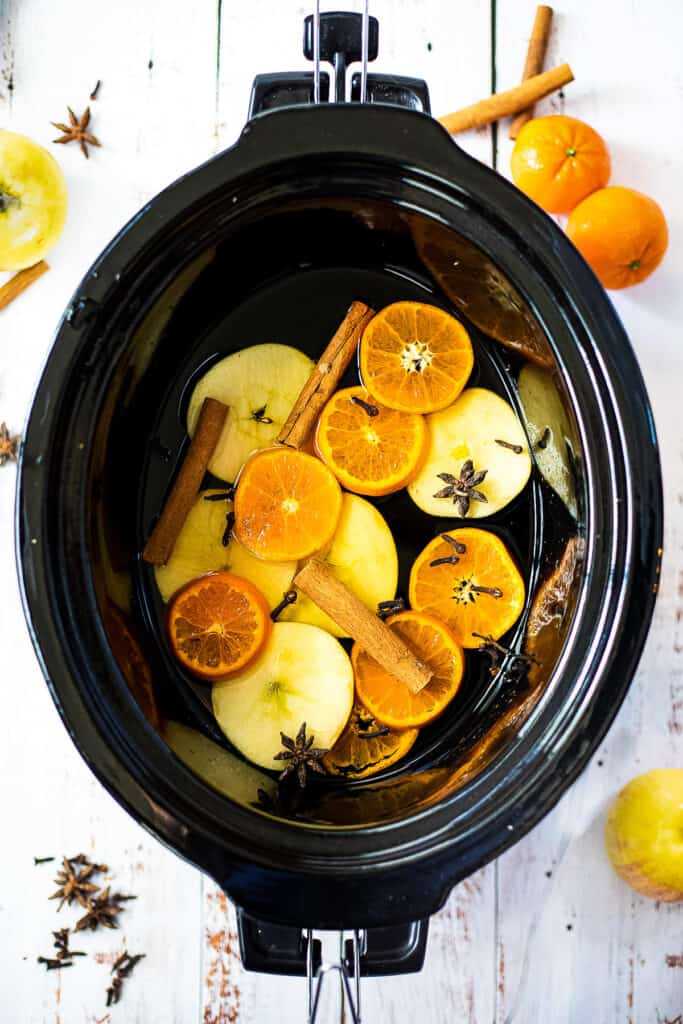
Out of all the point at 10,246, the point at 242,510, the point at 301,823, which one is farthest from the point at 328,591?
the point at 10,246

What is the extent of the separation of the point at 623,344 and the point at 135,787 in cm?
66

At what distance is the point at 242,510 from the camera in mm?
1087

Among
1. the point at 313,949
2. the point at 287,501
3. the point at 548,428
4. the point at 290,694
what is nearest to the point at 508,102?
the point at 548,428

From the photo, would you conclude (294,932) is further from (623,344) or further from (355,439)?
(623,344)

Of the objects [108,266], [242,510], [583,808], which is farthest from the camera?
[583,808]

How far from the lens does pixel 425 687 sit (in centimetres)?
109

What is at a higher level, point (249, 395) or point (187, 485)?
point (249, 395)

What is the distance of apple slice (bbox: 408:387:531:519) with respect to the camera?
1.13 m

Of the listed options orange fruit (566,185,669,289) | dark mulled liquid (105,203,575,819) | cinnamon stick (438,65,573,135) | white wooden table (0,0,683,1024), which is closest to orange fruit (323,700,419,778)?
dark mulled liquid (105,203,575,819)

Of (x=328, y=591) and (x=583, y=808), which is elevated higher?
(x=328, y=591)

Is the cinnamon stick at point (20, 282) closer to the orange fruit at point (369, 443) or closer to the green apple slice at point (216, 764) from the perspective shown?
the orange fruit at point (369, 443)

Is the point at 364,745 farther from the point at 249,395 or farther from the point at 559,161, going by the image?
the point at 559,161

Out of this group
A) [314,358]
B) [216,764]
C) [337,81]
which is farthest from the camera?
[314,358]

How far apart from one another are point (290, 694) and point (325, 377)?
41cm
